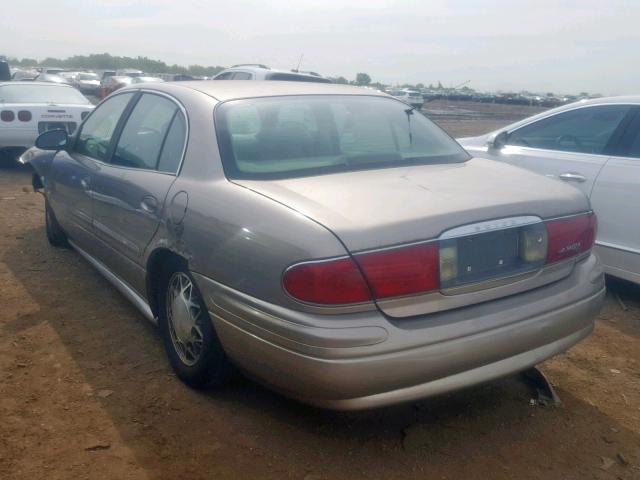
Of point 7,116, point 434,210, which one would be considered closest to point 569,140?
point 434,210

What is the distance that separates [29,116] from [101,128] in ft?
19.2

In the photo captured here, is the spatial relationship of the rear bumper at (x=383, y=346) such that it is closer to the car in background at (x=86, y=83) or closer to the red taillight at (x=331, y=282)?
the red taillight at (x=331, y=282)

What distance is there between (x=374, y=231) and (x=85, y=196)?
2678 mm

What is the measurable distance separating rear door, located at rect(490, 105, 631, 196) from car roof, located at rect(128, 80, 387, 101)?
1.84m

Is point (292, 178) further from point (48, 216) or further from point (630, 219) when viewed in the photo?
point (48, 216)

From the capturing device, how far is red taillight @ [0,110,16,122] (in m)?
9.60

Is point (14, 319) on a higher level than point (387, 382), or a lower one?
lower

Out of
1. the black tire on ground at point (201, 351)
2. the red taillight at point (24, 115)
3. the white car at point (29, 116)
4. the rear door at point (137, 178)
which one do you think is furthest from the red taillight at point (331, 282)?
the red taillight at point (24, 115)

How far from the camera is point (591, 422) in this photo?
124 inches

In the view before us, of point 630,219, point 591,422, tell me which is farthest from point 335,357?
point 630,219

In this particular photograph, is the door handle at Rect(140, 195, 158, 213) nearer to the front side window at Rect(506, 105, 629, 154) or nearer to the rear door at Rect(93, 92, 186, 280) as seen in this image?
the rear door at Rect(93, 92, 186, 280)

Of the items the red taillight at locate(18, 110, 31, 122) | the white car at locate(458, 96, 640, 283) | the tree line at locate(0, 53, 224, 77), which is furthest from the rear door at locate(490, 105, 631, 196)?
the tree line at locate(0, 53, 224, 77)

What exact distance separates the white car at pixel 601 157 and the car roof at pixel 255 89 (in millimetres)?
1862

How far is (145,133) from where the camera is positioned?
13.0 feet
